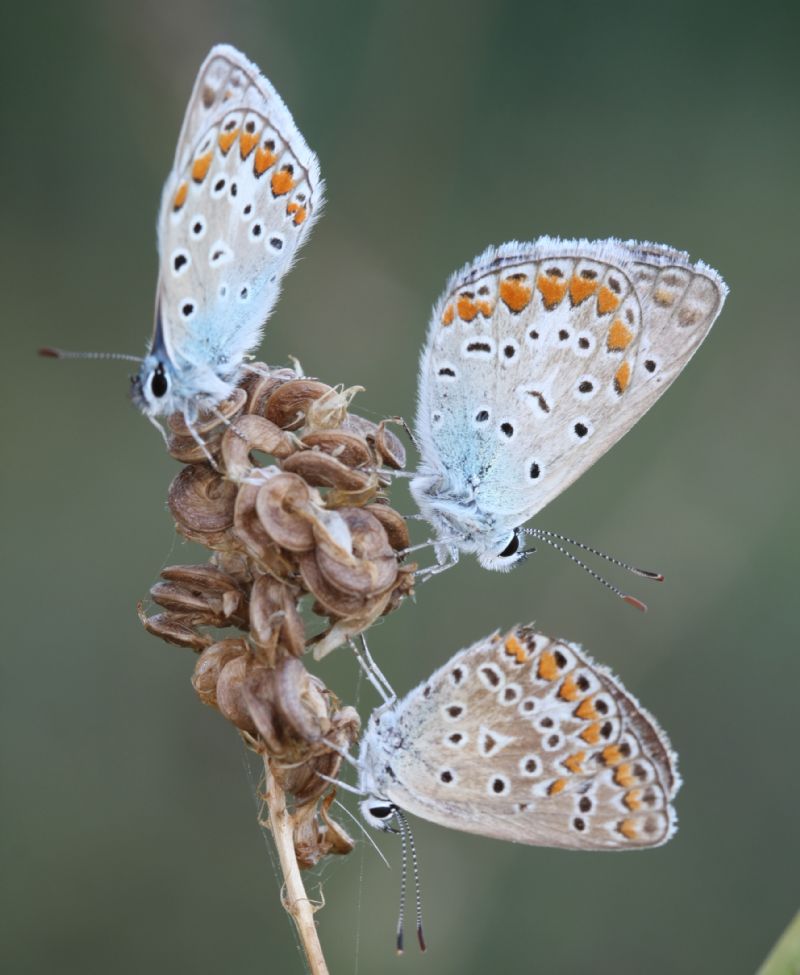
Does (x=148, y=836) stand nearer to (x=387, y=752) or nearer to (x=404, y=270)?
(x=387, y=752)

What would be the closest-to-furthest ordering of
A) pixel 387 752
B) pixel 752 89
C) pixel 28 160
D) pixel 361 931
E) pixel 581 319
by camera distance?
pixel 387 752 < pixel 581 319 < pixel 361 931 < pixel 28 160 < pixel 752 89

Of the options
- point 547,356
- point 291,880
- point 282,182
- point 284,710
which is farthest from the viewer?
point 547,356

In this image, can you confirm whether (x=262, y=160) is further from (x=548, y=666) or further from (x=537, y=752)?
(x=537, y=752)

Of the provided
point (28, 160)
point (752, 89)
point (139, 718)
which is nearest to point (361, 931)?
point (139, 718)

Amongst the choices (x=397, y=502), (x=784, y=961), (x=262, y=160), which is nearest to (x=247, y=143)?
(x=262, y=160)

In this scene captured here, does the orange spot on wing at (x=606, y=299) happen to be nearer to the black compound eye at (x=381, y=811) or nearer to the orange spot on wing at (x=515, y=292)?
the orange spot on wing at (x=515, y=292)

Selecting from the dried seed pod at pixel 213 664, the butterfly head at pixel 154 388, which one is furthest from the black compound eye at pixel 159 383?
the dried seed pod at pixel 213 664
